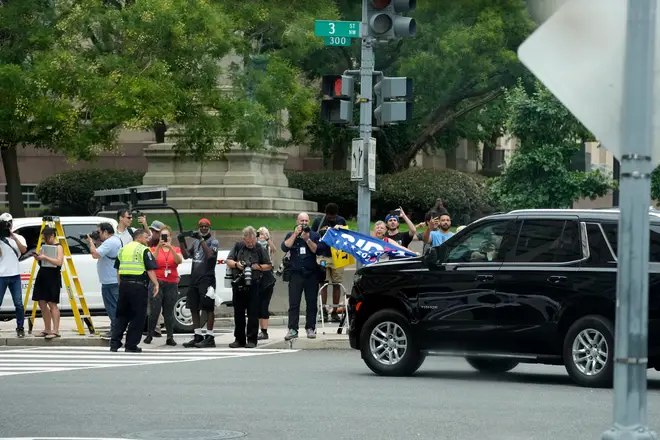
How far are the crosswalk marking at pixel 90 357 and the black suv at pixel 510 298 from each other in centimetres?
317

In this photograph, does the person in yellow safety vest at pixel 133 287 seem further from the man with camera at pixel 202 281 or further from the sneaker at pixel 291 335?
the sneaker at pixel 291 335

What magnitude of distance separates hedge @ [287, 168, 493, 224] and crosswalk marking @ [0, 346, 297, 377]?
70.6ft

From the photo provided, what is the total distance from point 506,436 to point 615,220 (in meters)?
4.55

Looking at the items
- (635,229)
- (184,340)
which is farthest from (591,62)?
(184,340)

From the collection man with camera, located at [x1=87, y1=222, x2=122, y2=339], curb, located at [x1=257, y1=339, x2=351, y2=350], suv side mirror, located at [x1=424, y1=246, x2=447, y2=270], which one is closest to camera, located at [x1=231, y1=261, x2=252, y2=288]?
curb, located at [x1=257, y1=339, x2=351, y2=350]

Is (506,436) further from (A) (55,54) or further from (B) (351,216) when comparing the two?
(B) (351,216)

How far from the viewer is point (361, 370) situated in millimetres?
16781

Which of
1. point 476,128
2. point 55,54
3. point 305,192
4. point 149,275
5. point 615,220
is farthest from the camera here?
point 476,128

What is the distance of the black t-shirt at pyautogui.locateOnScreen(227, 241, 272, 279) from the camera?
20250 mm

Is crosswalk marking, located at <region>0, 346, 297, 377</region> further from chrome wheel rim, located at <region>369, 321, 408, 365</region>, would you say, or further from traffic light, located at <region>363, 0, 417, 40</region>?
traffic light, located at <region>363, 0, 417, 40</region>

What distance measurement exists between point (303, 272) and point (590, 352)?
6.76m

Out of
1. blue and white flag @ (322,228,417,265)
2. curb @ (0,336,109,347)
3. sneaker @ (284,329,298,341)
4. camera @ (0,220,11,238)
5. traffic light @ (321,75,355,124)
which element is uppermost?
traffic light @ (321,75,355,124)

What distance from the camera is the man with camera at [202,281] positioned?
20641 mm

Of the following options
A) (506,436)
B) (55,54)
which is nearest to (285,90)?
(55,54)
